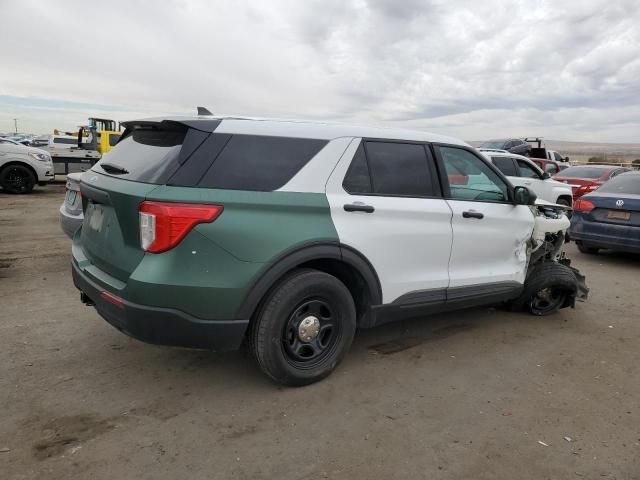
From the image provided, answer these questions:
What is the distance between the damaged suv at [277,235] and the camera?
2854mm

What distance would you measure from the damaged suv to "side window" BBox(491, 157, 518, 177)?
7.36 meters

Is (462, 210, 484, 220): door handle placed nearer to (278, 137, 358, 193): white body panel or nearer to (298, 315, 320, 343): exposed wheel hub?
(278, 137, 358, 193): white body panel

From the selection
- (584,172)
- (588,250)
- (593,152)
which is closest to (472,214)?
(588,250)

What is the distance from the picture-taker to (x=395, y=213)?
357 cm

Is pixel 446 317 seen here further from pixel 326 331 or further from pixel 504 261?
pixel 326 331

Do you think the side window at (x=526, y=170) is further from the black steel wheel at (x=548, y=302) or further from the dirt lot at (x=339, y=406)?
the dirt lot at (x=339, y=406)

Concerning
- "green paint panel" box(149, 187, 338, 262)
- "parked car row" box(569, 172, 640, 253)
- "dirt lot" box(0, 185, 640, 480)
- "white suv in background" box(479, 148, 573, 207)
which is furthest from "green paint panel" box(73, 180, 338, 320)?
"white suv in background" box(479, 148, 573, 207)

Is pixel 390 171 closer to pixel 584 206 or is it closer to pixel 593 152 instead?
pixel 584 206

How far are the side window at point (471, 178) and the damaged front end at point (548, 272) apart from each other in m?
0.61

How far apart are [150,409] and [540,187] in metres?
10.5

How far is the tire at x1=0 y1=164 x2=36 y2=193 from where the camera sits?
13.4 metres

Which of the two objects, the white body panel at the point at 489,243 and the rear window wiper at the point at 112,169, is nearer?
the rear window wiper at the point at 112,169

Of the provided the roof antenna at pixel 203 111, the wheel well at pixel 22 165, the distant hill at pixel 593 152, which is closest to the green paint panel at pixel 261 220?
the roof antenna at pixel 203 111

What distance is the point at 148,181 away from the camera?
9.78ft
